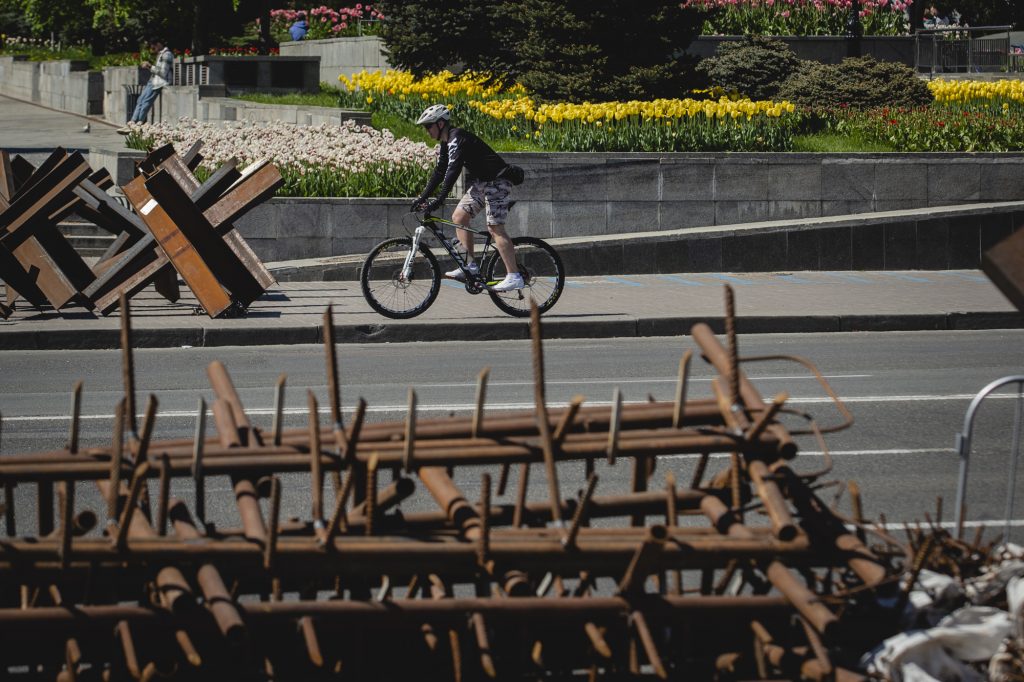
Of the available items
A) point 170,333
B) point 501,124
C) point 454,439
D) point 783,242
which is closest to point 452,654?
point 454,439

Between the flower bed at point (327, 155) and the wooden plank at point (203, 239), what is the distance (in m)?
4.15

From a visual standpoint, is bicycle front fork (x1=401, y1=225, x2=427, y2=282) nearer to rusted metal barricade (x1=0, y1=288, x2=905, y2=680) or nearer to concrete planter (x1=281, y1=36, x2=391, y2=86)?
rusted metal barricade (x1=0, y1=288, x2=905, y2=680)

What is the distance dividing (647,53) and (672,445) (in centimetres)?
2027

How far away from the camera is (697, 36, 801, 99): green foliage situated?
2511cm

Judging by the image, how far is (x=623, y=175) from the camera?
19.2 metres

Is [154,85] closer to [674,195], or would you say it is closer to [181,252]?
[674,195]

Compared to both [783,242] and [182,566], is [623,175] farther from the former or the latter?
[182,566]

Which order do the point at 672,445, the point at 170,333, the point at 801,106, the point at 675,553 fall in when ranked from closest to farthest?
the point at 675,553 → the point at 672,445 → the point at 170,333 → the point at 801,106

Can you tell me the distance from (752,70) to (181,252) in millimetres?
14416

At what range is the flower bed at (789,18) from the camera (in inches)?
1261

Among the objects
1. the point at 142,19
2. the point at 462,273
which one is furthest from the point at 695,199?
the point at 142,19

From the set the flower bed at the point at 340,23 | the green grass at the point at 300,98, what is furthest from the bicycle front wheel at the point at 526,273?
the flower bed at the point at 340,23

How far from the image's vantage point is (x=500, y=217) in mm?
13875

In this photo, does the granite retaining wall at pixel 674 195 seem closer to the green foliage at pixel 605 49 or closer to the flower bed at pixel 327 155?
the flower bed at pixel 327 155
